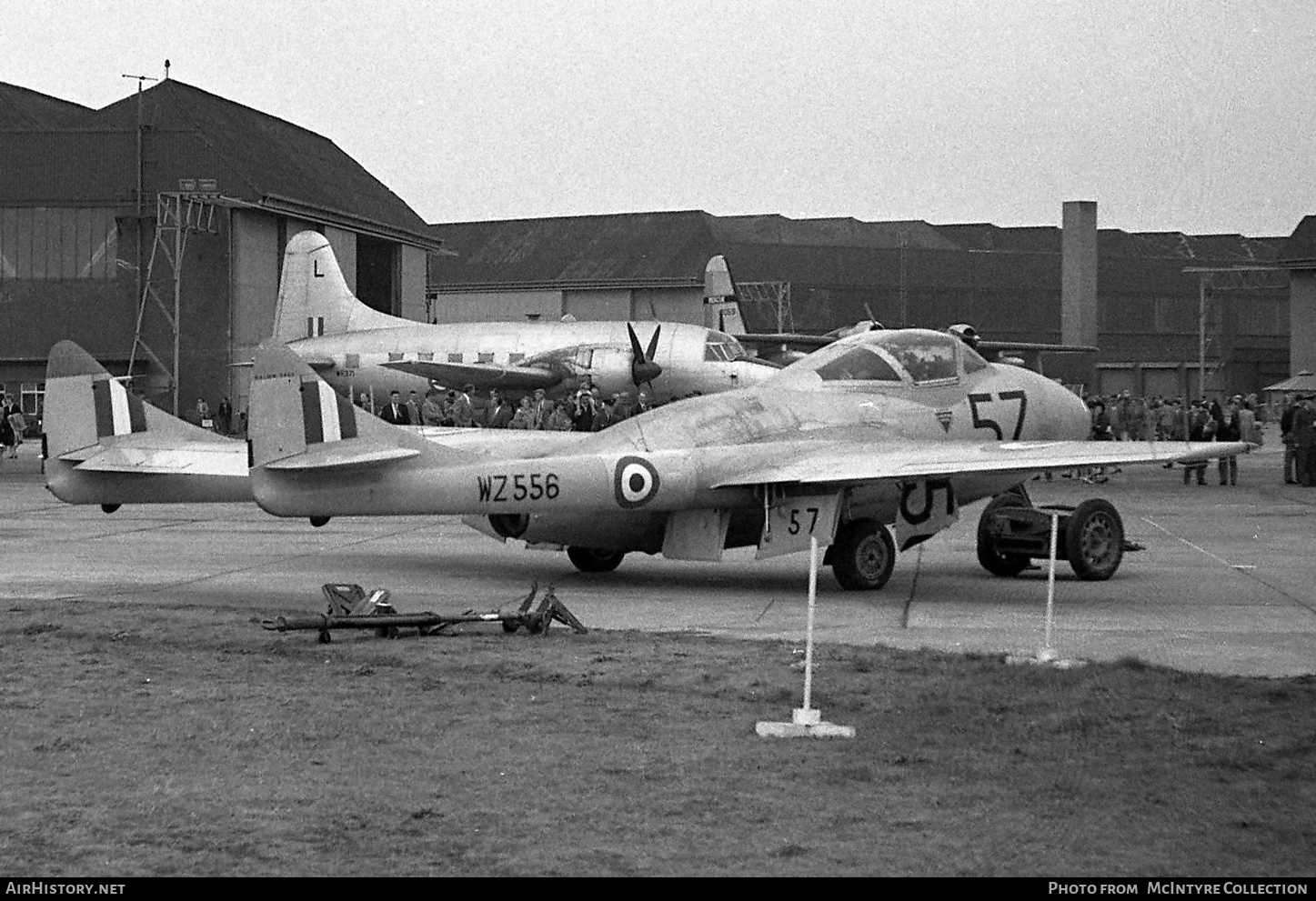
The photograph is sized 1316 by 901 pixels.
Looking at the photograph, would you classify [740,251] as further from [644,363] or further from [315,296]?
[644,363]

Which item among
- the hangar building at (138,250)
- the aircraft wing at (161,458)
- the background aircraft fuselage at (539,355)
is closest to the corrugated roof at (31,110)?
the hangar building at (138,250)

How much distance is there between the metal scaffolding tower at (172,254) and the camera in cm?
5628

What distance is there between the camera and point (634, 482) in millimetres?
15016

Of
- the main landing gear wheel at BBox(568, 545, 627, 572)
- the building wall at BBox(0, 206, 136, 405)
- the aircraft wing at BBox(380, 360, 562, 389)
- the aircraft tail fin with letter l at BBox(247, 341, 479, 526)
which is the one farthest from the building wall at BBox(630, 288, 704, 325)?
the aircraft tail fin with letter l at BBox(247, 341, 479, 526)

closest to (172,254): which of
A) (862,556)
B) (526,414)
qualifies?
(526,414)

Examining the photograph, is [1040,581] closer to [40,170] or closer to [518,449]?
[518,449]

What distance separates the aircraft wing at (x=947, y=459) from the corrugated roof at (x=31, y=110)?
59.2 meters

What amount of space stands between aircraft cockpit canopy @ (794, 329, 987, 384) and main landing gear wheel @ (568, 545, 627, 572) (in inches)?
109

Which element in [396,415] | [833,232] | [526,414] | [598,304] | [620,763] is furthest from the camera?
[833,232]

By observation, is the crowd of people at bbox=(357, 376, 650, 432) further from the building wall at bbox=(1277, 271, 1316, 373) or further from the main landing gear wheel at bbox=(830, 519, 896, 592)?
the building wall at bbox=(1277, 271, 1316, 373)

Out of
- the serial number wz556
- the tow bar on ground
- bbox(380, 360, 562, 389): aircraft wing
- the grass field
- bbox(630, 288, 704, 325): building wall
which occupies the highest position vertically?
bbox(630, 288, 704, 325): building wall

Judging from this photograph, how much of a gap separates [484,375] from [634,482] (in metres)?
29.9

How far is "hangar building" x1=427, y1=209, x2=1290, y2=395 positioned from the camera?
101938mm

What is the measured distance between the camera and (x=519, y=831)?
644 centimetres
